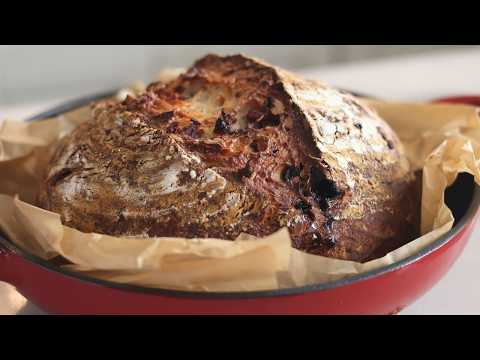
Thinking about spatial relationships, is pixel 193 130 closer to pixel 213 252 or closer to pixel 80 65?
pixel 213 252

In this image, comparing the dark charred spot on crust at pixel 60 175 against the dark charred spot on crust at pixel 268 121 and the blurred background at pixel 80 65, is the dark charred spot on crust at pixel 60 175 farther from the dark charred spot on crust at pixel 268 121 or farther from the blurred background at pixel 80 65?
the blurred background at pixel 80 65

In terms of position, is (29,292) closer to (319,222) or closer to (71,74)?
(319,222)

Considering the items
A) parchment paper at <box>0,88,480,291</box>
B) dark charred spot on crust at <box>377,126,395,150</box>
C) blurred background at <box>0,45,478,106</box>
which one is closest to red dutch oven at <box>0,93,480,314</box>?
parchment paper at <box>0,88,480,291</box>

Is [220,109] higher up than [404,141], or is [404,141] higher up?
[220,109]

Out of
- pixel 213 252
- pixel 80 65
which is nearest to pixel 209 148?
pixel 213 252

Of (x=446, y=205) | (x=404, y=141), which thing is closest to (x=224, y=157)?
(x=446, y=205)

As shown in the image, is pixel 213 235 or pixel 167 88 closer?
pixel 213 235

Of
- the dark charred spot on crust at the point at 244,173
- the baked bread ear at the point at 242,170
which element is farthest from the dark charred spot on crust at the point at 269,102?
the dark charred spot on crust at the point at 244,173

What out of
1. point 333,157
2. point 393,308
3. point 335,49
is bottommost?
point 335,49
